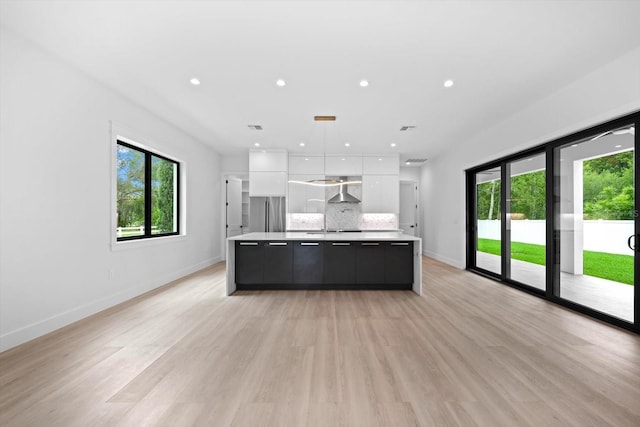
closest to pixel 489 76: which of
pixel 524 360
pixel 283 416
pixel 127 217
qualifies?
pixel 524 360

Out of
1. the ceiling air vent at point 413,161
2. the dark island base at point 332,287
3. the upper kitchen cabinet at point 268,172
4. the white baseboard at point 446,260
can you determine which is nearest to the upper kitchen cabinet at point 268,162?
the upper kitchen cabinet at point 268,172

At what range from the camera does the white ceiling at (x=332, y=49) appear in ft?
7.73

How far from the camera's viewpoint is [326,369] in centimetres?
224

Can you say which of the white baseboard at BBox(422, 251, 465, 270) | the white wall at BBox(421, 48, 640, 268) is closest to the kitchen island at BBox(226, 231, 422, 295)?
the white wall at BBox(421, 48, 640, 268)

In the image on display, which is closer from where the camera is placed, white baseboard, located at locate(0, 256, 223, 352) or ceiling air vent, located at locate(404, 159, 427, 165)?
white baseboard, located at locate(0, 256, 223, 352)

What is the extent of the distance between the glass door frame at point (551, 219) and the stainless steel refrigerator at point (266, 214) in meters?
4.30

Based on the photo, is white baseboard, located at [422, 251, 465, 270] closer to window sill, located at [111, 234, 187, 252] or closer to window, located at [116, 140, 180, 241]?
window sill, located at [111, 234, 187, 252]

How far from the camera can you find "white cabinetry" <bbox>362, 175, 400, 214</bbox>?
7559 millimetres

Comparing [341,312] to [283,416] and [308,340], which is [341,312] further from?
[283,416]

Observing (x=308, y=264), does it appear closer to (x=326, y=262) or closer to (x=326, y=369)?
(x=326, y=262)

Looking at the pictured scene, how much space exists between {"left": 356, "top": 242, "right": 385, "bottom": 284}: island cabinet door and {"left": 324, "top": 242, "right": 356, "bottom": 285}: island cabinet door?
0.09 meters

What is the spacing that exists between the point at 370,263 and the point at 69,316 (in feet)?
12.5

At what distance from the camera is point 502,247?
5.21 metres

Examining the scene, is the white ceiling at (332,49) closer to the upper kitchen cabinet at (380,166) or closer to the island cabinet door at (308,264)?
the island cabinet door at (308,264)
